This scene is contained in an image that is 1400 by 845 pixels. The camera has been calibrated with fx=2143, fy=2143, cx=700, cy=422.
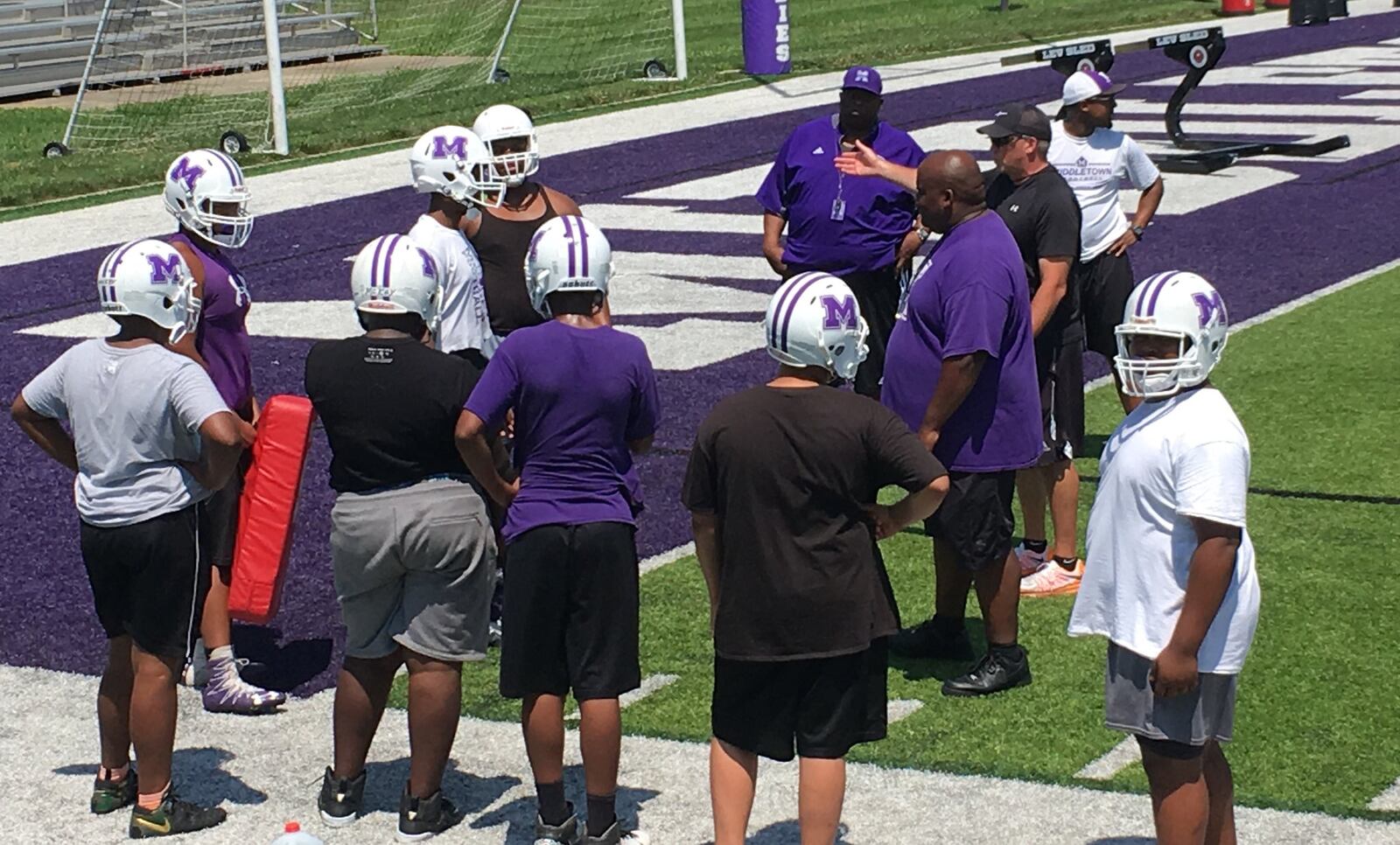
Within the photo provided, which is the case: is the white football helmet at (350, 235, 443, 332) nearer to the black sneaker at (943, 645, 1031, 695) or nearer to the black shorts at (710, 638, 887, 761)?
the black shorts at (710, 638, 887, 761)

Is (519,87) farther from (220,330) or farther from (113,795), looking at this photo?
(113,795)

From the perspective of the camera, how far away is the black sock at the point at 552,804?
5.86m

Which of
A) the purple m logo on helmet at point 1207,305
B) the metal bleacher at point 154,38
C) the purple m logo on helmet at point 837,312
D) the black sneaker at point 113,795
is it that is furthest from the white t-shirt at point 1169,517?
the metal bleacher at point 154,38

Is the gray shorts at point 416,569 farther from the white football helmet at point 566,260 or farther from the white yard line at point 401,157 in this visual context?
the white yard line at point 401,157

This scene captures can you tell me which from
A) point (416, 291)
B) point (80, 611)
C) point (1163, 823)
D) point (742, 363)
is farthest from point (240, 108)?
point (1163, 823)

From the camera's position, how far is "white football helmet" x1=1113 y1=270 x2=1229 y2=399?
197 inches

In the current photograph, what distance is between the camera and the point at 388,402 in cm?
590

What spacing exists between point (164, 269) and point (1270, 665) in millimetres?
3814

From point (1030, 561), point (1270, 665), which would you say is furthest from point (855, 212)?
point (1270, 665)

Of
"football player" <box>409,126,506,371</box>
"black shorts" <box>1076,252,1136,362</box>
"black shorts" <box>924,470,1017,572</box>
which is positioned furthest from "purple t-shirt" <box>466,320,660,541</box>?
"black shorts" <box>1076,252,1136,362</box>

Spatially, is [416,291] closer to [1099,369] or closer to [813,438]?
[813,438]

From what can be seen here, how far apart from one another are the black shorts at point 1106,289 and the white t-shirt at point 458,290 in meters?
2.89

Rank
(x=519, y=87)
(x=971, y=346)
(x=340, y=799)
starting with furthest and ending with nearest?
(x=519, y=87), (x=971, y=346), (x=340, y=799)

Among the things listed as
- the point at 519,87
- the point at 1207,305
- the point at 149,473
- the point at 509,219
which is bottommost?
the point at 519,87
